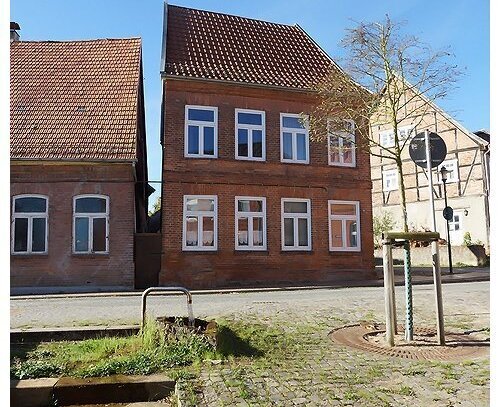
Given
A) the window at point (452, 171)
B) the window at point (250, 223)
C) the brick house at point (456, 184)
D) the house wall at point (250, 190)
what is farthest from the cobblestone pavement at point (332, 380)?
the window at point (452, 171)

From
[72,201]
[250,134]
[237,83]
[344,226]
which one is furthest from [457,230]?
[72,201]

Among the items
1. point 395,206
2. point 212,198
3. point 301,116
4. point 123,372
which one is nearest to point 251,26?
point 301,116

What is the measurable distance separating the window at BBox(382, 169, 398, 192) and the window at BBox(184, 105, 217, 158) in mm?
19876

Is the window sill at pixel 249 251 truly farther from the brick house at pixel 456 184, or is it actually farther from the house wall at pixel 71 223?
the brick house at pixel 456 184

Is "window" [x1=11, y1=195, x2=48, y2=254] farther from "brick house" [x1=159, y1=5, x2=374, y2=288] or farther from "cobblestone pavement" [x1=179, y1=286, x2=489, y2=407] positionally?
"cobblestone pavement" [x1=179, y1=286, x2=489, y2=407]

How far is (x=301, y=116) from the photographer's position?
19016 millimetres

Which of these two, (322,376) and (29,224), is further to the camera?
(29,224)

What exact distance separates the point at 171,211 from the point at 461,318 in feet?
36.8

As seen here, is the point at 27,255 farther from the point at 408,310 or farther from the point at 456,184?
the point at 456,184

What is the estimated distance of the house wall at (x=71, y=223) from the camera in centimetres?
1670

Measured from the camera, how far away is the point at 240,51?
68.0 ft

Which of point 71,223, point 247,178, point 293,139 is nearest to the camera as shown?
point 71,223

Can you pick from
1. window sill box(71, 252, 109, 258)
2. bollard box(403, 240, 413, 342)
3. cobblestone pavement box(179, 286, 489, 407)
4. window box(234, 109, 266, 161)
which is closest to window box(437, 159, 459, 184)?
window box(234, 109, 266, 161)

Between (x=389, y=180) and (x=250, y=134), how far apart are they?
1875 cm
